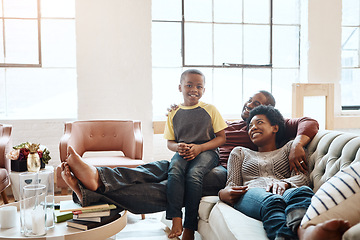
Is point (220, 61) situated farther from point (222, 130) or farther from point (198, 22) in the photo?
point (222, 130)

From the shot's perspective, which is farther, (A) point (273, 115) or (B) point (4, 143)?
(B) point (4, 143)

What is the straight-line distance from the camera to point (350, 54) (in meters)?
4.98

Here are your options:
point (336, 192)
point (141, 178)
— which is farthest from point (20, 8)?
point (336, 192)

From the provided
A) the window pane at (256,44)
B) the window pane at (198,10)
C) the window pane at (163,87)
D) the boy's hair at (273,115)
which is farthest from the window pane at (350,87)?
the boy's hair at (273,115)

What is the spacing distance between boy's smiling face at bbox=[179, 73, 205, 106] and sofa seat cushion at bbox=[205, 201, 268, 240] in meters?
0.92

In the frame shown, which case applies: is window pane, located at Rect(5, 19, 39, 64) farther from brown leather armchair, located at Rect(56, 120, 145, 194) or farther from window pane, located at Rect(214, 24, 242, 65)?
window pane, located at Rect(214, 24, 242, 65)

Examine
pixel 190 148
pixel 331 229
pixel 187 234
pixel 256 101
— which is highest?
pixel 256 101

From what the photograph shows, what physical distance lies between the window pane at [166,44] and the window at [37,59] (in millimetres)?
964

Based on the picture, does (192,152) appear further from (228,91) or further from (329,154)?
(228,91)

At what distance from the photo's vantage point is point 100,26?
13.8ft

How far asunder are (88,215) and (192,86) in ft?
4.20

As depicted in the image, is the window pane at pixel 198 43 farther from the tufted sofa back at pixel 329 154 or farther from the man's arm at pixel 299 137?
the tufted sofa back at pixel 329 154

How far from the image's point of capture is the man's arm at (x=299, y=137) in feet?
7.59

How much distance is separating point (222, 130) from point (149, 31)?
6.43 ft
